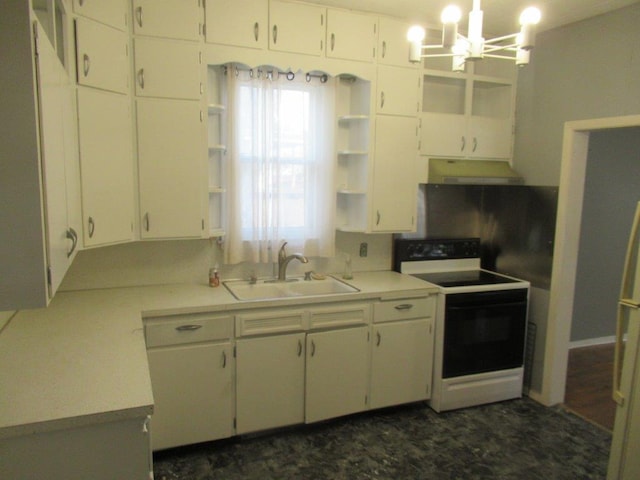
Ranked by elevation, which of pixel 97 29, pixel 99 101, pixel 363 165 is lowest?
pixel 363 165

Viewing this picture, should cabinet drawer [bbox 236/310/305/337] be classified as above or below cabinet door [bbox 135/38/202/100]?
below

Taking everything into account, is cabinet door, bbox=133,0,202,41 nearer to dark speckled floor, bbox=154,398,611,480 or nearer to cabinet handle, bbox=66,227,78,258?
cabinet handle, bbox=66,227,78,258

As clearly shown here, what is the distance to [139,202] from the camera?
2691mm

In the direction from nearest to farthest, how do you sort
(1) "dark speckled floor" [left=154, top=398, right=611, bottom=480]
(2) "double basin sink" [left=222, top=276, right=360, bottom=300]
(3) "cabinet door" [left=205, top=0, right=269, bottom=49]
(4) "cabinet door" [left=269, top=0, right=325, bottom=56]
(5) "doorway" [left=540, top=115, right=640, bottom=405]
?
(1) "dark speckled floor" [left=154, top=398, right=611, bottom=480] < (3) "cabinet door" [left=205, top=0, right=269, bottom=49] < (4) "cabinet door" [left=269, top=0, right=325, bottom=56] < (2) "double basin sink" [left=222, top=276, right=360, bottom=300] < (5) "doorway" [left=540, top=115, right=640, bottom=405]

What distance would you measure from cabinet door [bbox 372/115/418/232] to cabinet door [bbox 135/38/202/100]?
4.16 ft

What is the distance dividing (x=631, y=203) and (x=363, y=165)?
3.21 meters

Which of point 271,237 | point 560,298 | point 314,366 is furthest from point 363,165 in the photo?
point 560,298

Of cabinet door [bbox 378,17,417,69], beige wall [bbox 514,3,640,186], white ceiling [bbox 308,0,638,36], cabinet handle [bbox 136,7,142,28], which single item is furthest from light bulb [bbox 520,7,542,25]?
cabinet handle [bbox 136,7,142,28]

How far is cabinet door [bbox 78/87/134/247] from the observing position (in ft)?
7.55

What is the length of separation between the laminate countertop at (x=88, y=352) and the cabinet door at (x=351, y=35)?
1584mm

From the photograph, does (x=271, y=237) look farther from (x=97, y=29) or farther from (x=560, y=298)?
(x=560, y=298)

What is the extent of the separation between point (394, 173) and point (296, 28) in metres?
1.18

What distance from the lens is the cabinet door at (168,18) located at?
101 inches

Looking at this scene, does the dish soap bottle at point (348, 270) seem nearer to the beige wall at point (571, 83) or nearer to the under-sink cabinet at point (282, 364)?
the under-sink cabinet at point (282, 364)
